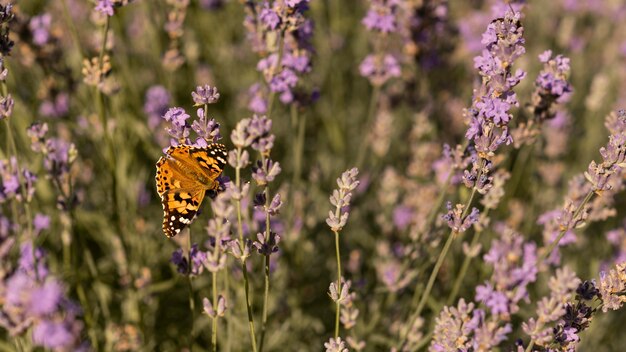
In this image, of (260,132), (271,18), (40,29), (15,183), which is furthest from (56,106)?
(260,132)

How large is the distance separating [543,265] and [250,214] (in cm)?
137

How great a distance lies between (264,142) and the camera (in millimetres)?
1688

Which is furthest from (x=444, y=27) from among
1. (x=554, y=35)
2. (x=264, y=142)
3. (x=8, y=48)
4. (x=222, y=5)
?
(x=8, y=48)

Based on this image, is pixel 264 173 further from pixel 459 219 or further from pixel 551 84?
pixel 551 84

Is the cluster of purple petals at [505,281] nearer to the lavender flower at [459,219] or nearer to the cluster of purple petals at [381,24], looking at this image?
the lavender flower at [459,219]

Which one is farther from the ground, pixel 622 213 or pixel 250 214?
pixel 622 213

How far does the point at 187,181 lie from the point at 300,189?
4.50 ft

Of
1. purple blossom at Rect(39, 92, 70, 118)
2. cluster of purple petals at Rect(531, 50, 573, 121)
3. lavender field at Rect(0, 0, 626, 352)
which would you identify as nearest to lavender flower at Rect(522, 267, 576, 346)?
lavender field at Rect(0, 0, 626, 352)

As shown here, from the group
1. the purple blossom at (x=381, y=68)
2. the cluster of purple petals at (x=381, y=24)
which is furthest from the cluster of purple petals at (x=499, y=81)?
the purple blossom at (x=381, y=68)

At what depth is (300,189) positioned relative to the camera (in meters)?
3.14

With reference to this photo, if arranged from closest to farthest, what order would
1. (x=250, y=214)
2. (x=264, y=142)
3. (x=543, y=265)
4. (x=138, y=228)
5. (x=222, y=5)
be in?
(x=264, y=142)
(x=543, y=265)
(x=250, y=214)
(x=138, y=228)
(x=222, y=5)

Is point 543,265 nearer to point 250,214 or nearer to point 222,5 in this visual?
point 250,214

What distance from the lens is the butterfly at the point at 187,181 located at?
176 cm

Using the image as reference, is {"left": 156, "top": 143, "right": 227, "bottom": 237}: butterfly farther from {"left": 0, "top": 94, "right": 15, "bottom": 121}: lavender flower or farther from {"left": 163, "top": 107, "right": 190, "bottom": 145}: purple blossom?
{"left": 0, "top": 94, "right": 15, "bottom": 121}: lavender flower
